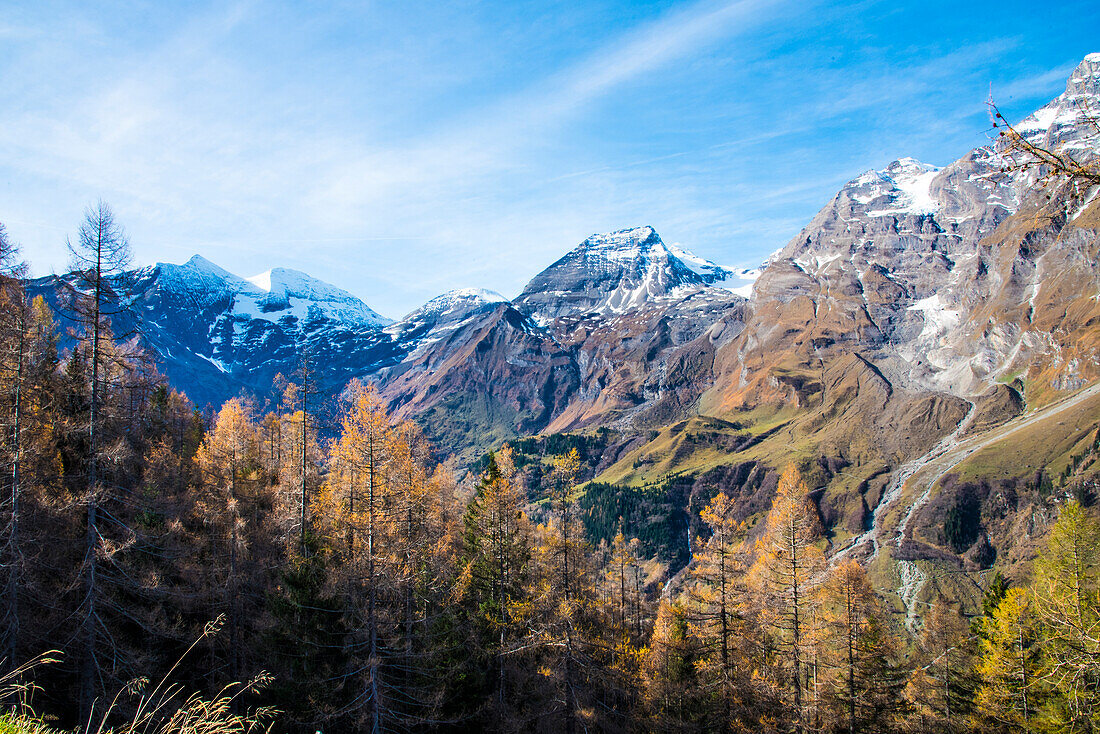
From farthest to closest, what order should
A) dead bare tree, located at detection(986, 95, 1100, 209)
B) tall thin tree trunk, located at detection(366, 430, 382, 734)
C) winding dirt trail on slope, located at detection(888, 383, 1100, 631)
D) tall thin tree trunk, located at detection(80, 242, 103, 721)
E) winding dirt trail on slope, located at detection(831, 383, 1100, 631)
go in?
winding dirt trail on slope, located at detection(888, 383, 1100, 631)
winding dirt trail on slope, located at detection(831, 383, 1100, 631)
tall thin tree trunk, located at detection(366, 430, 382, 734)
tall thin tree trunk, located at detection(80, 242, 103, 721)
dead bare tree, located at detection(986, 95, 1100, 209)

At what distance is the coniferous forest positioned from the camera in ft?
69.5

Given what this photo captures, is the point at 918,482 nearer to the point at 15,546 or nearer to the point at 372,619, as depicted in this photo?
the point at 372,619

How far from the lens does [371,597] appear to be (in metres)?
25.3

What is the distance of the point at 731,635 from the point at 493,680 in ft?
50.8

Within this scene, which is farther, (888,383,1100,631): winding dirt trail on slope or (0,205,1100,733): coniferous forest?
(888,383,1100,631): winding dirt trail on slope

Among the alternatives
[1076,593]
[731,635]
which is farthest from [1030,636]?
[731,635]

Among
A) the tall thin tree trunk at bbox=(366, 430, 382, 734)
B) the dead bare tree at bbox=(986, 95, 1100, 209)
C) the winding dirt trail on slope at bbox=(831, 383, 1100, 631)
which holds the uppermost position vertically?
the dead bare tree at bbox=(986, 95, 1100, 209)

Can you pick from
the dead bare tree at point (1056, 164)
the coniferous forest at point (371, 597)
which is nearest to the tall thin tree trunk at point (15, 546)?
the coniferous forest at point (371, 597)

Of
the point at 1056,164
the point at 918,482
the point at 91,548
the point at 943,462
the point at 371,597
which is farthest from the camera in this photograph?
the point at 943,462

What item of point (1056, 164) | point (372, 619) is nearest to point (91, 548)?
point (372, 619)

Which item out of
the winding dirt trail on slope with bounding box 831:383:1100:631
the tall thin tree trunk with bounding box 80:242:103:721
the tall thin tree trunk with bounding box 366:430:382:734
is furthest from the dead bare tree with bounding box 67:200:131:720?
the winding dirt trail on slope with bounding box 831:383:1100:631

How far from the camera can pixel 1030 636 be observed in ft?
109

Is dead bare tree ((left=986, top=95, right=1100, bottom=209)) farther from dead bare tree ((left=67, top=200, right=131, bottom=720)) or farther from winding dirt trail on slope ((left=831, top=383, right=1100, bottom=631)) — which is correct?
winding dirt trail on slope ((left=831, top=383, right=1100, bottom=631))

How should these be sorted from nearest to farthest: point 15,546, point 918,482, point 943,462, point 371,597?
1. point 15,546
2. point 371,597
3. point 918,482
4. point 943,462
